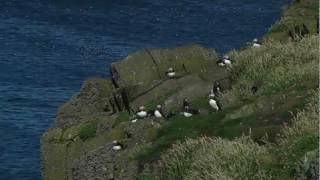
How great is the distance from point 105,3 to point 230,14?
15.0 metres

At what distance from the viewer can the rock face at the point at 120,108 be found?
24.2m

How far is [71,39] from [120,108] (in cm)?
4936

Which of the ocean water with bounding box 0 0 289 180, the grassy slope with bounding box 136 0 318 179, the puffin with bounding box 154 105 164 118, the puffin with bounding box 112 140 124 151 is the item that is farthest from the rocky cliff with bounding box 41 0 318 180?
the ocean water with bounding box 0 0 289 180

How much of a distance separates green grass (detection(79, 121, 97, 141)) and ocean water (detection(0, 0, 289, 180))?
2034 cm

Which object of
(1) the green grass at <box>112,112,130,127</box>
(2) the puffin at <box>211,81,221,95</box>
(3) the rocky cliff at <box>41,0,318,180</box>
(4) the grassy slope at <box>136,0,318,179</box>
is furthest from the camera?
(2) the puffin at <box>211,81,221,95</box>

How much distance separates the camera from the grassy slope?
21.8 metres

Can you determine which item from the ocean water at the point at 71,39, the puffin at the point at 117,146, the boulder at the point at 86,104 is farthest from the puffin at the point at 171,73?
the ocean water at the point at 71,39

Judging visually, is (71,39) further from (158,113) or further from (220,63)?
(158,113)

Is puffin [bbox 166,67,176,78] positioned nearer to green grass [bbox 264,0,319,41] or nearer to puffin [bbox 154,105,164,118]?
puffin [bbox 154,105,164,118]

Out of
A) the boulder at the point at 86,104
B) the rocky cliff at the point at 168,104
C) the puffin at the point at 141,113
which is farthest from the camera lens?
the boulder at the point at 86,104

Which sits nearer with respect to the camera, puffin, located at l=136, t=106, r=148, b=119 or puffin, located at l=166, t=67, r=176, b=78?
puffin, located at l=136, t=106, r=148, b=119

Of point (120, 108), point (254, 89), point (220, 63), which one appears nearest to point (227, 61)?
point (220, 63)

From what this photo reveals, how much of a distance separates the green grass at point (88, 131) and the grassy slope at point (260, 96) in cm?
347

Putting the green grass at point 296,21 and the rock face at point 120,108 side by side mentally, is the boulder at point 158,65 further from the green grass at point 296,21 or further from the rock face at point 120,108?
the green grass at point 296,21
